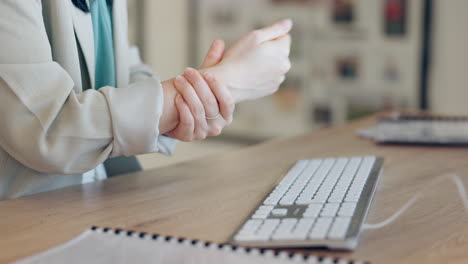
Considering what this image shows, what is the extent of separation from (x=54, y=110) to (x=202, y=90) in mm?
198

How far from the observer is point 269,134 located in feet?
9.43

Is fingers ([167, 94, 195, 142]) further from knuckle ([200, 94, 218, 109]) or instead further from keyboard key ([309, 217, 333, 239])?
keyboard key ([309, 217, 333, 239])

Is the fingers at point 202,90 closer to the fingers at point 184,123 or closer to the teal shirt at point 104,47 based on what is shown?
the fingers at point 184,123

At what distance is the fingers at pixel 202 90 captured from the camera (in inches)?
34.5

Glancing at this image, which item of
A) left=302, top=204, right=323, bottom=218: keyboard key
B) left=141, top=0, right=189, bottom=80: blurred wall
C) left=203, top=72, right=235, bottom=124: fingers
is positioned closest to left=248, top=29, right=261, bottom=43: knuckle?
left=203, top=72, right=235, bottom=124: fingers

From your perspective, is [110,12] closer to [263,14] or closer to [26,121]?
[26,121]

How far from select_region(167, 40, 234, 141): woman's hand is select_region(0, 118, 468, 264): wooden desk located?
0.09 meters

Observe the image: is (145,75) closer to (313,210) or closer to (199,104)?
(199,104)

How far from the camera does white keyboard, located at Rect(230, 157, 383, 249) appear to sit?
63 centimetres

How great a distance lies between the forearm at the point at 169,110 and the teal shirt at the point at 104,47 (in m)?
0.24

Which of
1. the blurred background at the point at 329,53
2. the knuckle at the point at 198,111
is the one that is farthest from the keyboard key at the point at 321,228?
the blurred background at the point at 329,53

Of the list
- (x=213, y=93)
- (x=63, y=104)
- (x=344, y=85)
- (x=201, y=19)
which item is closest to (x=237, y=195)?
(x=213, y=93)

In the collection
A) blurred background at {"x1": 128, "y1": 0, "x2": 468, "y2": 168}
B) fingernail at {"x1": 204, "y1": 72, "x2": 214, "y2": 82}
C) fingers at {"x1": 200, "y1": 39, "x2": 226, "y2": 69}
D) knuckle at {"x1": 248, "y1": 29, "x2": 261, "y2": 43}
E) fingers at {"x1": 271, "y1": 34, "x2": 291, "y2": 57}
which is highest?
knuckle at {"x1": 248, "y1": 29, "x2": 261, "y2": 43}

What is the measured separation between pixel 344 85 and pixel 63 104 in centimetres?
189
